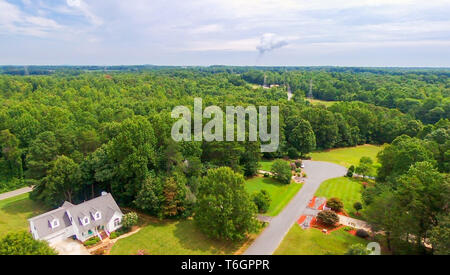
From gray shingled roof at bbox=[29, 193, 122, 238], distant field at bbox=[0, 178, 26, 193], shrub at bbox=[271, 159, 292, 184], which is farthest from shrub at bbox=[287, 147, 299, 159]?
distant field at bbox=[0, 178, 26, 193]

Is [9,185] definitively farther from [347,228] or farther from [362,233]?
[362,233]

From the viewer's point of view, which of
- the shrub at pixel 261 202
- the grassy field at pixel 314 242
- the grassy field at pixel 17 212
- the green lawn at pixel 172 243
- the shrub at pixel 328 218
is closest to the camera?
the grassy field at pixel 314 242

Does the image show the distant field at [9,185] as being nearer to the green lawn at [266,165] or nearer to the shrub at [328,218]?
the green lawn at [266,165]

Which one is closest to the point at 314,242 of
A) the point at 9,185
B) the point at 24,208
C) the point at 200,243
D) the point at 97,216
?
the point at 200,243

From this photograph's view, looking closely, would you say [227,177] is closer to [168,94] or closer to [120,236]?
[120,236]

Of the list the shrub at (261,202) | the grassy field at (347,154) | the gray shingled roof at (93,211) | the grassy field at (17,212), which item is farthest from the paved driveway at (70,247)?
the grassy field at (347,154)
